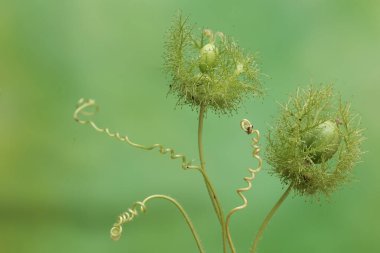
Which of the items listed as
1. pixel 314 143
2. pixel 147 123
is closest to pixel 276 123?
pixel 314 143

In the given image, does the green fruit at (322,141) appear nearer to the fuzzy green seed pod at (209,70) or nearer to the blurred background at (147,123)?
the fuzzy green seed pod at (209,70)

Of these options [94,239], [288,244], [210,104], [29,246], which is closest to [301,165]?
[210,104]

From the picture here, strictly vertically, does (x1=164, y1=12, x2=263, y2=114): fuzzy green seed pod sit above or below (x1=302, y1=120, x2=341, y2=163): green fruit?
above

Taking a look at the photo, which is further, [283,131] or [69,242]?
[69,242]

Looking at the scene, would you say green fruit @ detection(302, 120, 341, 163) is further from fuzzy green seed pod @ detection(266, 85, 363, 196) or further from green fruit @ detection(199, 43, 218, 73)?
green fruit @ detection(199, 43, 218, 73)

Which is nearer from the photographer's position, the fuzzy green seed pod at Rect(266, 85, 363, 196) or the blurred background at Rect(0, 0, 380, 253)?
the fuzzy green seed pod at Rect(266, 85, 363, 196)

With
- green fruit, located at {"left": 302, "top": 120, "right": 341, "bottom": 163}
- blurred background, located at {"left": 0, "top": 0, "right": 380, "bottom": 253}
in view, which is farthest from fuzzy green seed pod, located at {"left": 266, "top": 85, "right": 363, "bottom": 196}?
blurred background, located at {"left": 0, "top": 0, "right": 380, "bottom": 253}

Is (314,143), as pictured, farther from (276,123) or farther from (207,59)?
(207,59)

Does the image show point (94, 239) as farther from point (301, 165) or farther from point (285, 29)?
point (285, 29)
